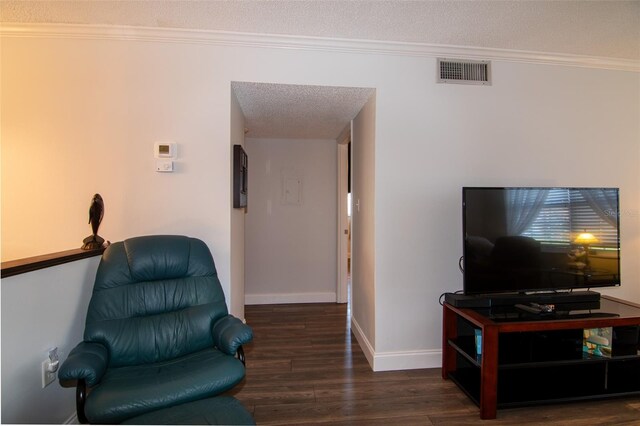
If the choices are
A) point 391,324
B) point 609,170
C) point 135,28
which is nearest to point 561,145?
point 609,170

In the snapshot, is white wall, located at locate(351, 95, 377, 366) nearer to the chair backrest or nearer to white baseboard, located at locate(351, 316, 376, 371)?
white baseboard, located at locate(351, 316, 376, 371)

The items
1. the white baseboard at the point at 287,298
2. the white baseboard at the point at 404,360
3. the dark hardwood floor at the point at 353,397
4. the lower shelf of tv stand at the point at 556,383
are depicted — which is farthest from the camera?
the white baseboard at the point at 287,298

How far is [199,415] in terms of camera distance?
1196 millimetres

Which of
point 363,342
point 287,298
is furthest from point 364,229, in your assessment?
point 287,298

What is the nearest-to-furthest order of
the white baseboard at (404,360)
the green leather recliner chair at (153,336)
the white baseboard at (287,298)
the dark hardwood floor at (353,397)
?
the green leather recliner chair at (153,336)
the dark hardwood floor at (353,397)
the white baseboard at (404,360)
the white baseboard at (287,298)

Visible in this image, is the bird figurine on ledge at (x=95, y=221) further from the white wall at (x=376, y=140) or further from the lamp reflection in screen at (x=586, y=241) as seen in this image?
the lamp reflection in screen at (x=586, y=241)

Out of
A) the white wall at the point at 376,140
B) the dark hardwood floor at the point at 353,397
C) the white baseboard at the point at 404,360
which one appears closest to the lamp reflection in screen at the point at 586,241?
the white wall at the point at 376,140

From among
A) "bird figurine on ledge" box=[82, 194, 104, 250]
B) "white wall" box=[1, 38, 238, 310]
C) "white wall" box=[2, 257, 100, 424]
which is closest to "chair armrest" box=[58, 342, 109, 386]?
"white wall" box=[2, 257, 100, 424]

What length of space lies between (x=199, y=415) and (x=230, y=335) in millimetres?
408

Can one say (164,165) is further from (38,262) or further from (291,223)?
(291,223)

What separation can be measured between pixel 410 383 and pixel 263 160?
2.97 m

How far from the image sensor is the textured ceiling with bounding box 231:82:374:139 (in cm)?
238

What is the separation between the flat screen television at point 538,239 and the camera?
203cm

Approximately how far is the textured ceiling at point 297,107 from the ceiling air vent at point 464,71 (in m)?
0.59
